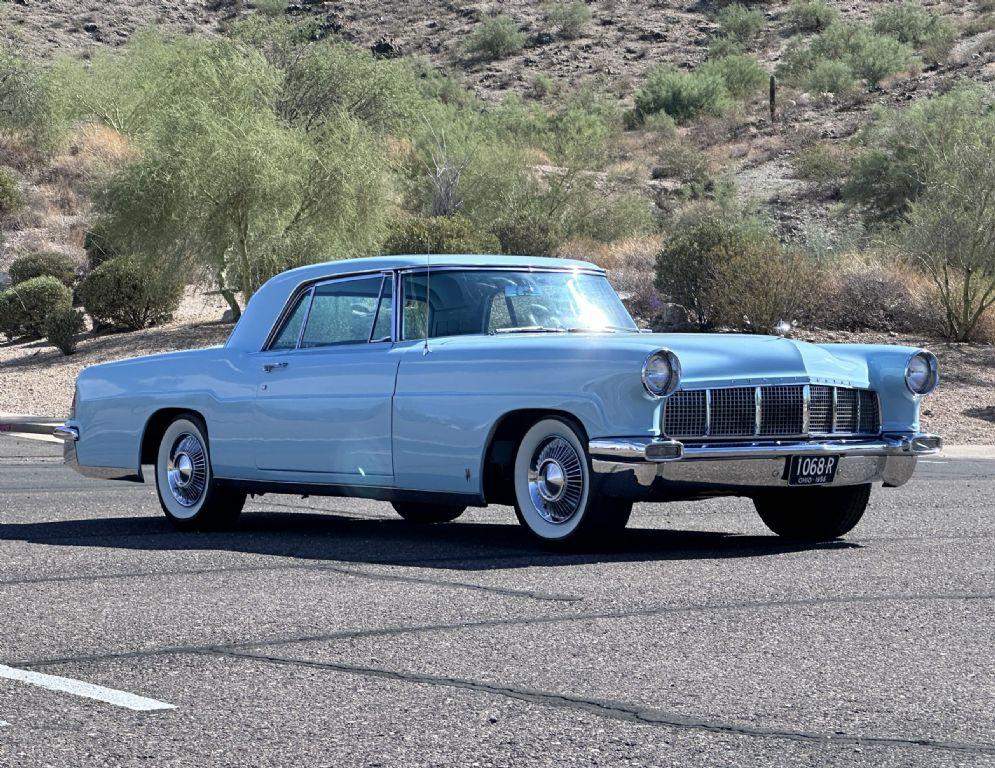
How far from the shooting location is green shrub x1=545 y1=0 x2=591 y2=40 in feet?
277

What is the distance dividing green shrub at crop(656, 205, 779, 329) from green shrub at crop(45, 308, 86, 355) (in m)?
11.2

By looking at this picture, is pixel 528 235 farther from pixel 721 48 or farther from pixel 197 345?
pixel 721 48

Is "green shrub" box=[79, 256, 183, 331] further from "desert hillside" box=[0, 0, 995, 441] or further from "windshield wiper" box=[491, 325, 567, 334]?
"windshield wiper" box=[491, 325, 567, 334]

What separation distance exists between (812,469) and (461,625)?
2989mm

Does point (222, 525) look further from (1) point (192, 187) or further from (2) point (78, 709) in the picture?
(1) point (192, 187)

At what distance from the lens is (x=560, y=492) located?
8.95 metres

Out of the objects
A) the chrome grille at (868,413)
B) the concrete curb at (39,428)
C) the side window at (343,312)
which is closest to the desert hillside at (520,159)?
the concrete curb at (39,428)

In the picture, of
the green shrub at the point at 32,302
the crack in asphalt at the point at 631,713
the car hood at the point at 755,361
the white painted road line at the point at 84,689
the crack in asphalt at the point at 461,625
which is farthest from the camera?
the green shrub at the point at 32,302

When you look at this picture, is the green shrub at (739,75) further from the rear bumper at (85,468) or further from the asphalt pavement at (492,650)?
the asphalt pavement at (492,650)

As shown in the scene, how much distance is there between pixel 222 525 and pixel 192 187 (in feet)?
61.6

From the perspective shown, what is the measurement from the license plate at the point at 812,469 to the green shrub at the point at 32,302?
26.0 m

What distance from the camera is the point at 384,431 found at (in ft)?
31.7

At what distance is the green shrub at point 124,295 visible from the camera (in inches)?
1267

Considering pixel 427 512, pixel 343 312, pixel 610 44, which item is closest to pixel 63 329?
pixel 427 512
